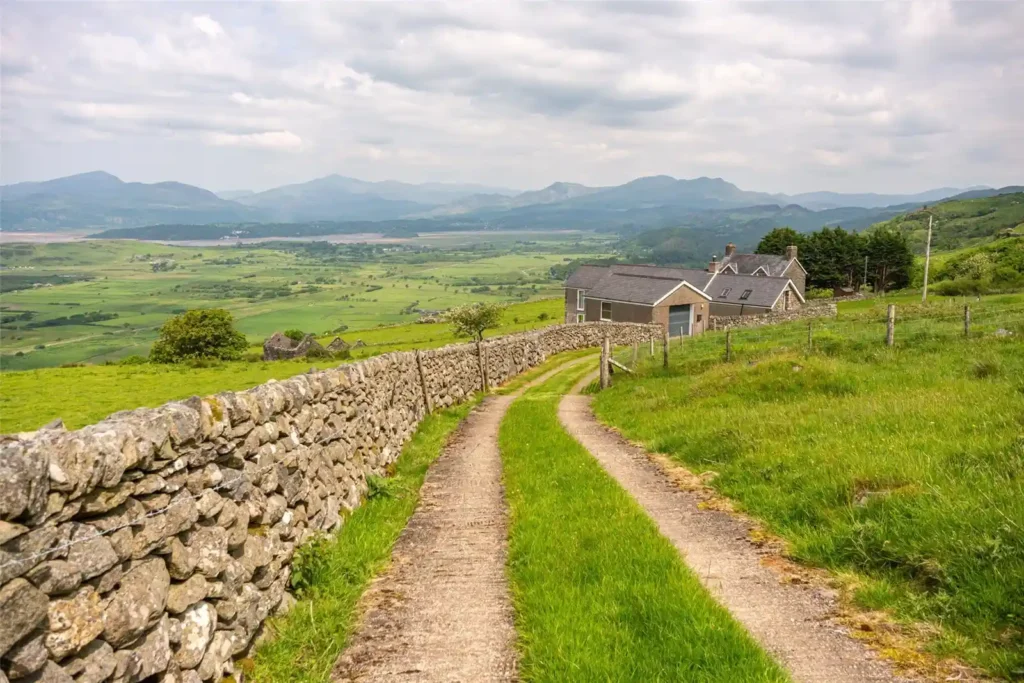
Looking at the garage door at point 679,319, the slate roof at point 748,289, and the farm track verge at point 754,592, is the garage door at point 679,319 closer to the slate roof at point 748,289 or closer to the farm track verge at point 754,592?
the slate roof at point 748,289

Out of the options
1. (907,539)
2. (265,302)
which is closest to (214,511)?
(907,539)

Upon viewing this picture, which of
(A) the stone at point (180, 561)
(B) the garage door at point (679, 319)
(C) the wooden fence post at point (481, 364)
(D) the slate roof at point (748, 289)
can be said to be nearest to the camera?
(A) the stone at point (180, 561)

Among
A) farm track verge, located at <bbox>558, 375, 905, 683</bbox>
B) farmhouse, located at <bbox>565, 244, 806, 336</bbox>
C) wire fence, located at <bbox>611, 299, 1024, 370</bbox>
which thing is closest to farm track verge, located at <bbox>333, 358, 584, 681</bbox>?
farm track verge, located at <bbox>558, 375, 905, 683</bbox>

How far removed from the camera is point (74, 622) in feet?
14.8

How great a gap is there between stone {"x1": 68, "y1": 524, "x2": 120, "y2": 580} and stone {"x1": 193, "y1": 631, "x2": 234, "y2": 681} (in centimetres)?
146

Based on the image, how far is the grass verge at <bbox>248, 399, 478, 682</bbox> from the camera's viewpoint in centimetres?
660

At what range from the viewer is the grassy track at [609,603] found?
600 centimetres

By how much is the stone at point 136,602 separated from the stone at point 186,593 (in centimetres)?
9

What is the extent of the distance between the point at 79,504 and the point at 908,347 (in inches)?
908

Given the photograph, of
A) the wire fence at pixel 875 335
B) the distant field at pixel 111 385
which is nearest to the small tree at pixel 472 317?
the distant field at pixel 111 385

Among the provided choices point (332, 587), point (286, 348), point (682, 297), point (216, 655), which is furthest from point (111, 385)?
point (216, 655)

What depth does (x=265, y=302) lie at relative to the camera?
186000 millimetres

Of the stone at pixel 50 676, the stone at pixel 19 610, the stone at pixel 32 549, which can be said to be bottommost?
the stone at pixel 50 676

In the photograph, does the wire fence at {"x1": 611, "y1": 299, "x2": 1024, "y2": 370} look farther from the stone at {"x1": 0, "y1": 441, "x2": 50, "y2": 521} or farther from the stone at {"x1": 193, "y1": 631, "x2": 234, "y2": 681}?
the stone at {"x1": 0, "y1": 441, "x2": 50, "y2": 521}
